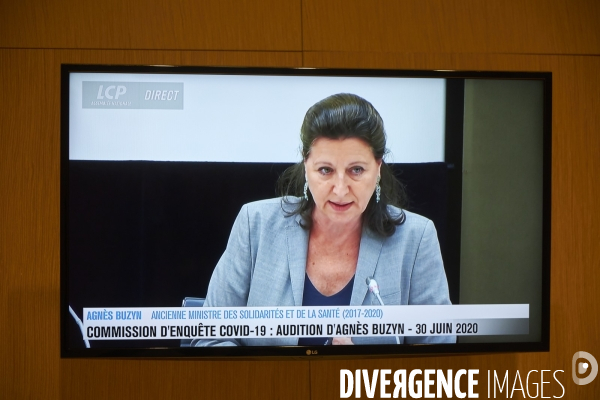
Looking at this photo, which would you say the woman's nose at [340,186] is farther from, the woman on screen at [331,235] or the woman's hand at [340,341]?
the woman's hand at [340,341]

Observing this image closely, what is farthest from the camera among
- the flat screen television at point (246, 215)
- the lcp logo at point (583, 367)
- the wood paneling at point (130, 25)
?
the lcp logo at point (583, 367)

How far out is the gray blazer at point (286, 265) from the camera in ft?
7.45

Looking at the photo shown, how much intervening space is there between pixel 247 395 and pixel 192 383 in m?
0.24

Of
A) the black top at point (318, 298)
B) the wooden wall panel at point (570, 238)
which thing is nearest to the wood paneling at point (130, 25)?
the black top at point (318, 298)

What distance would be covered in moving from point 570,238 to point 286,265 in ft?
4.14

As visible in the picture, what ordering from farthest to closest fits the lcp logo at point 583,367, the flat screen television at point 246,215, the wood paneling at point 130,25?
the lcp logo at point 583,367
the wood paneling at point 130,25
the flat screen television at point 246,215

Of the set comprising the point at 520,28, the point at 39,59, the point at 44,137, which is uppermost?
the point at 520,28

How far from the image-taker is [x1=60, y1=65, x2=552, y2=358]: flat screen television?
225 centimetres

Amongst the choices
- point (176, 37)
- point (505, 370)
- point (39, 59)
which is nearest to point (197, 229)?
point (176, 37)

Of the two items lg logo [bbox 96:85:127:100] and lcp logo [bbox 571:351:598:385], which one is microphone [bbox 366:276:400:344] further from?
lg logo [bbox 96:85:127:100]

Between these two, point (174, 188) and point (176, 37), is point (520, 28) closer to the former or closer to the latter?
point (176, 37)

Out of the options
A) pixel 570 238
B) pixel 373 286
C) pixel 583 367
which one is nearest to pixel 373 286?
pixel 373 286

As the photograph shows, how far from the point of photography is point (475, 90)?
2.33 metres

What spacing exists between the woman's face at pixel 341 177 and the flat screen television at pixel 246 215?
3cm
